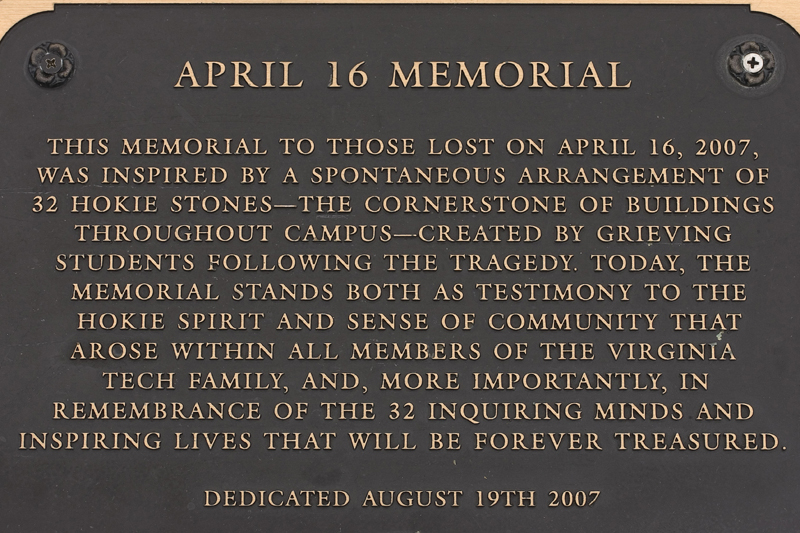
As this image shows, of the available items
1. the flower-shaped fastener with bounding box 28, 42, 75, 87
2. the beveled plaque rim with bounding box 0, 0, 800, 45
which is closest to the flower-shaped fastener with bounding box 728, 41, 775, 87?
the beveled plaque rim with bounding box 0, 0, 800, 45

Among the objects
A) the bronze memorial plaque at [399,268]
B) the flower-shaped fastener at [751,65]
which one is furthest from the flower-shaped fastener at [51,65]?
the flower-shaped fastener at [751,65]

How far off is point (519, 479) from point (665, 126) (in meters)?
2.36

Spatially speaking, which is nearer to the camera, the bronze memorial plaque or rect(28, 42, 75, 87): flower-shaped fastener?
the bronze memorial plaque

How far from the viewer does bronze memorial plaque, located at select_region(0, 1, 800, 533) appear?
5.74 meters

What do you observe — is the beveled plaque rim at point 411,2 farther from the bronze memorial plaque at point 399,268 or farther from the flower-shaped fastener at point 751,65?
the flower-shaped fastener at point 751,65

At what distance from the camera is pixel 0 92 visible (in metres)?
6.14

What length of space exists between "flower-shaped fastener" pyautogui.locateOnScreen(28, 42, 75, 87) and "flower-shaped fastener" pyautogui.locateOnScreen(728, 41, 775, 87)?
4206 millimetres

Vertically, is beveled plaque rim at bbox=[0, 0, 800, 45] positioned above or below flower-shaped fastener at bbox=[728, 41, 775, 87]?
above

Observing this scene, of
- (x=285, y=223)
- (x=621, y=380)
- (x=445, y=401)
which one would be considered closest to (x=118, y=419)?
(x=285, y=223)

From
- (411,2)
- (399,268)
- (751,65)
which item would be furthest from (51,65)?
(751,65)

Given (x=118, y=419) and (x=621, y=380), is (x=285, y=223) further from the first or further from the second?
(x=621, y=380)

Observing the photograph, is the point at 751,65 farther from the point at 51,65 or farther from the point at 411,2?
the point at 51,65

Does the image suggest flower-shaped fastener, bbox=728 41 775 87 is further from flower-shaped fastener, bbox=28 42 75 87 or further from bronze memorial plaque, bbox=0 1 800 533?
flower-shaped fastener, bbox=28 42 75 87

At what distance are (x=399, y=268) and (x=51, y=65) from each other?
2.58 m
